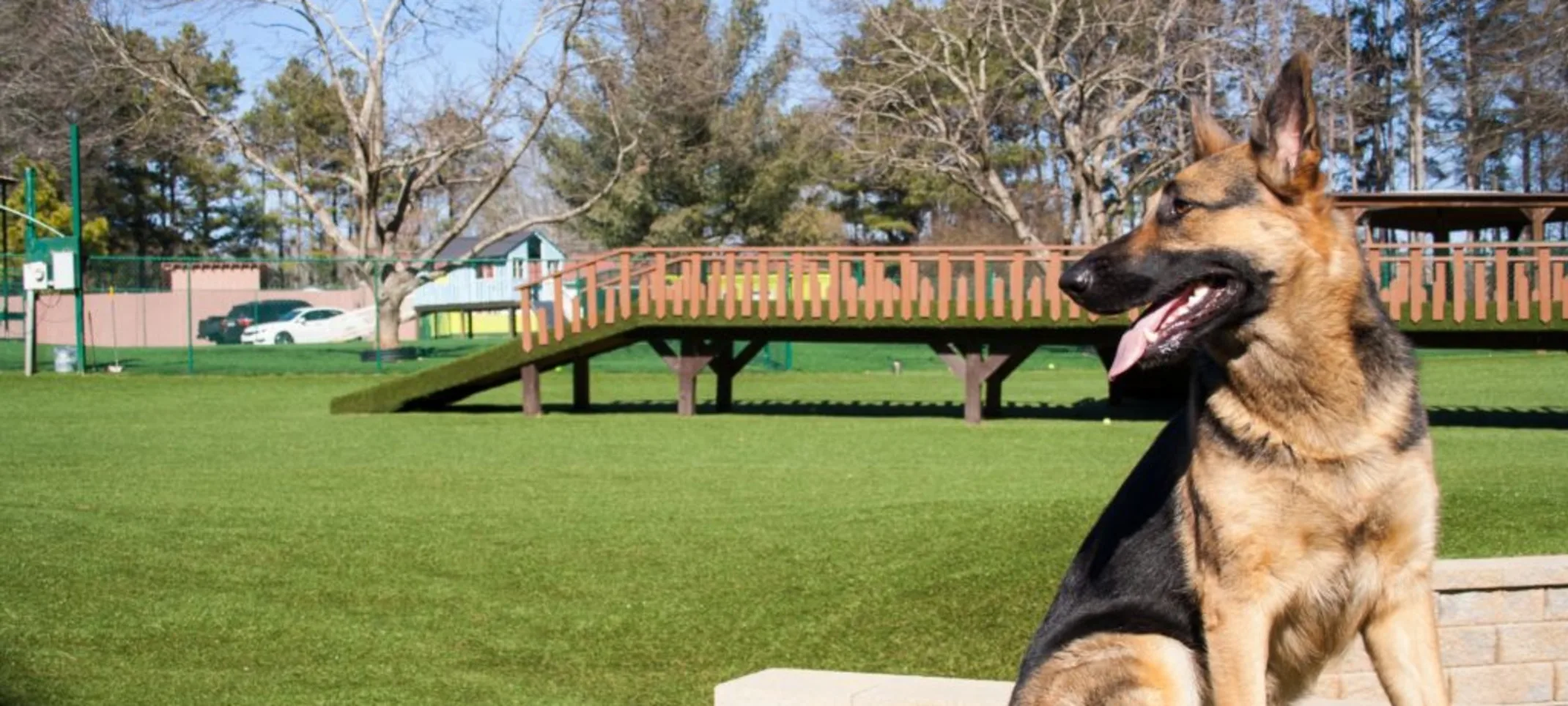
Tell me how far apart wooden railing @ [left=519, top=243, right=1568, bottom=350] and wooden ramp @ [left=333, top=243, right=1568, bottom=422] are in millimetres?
21

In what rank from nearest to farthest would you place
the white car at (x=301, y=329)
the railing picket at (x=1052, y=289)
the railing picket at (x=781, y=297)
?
the railing picket at (x=1052, y=289), the railing picket at (x=781, y=297), the white car at (x=301, y=329)

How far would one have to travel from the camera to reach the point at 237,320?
38.2m

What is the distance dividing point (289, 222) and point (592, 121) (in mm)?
18513

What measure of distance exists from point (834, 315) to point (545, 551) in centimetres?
1050

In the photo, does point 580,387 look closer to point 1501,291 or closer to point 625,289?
point 625,289

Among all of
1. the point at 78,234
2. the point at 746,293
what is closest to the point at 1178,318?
the point at 746,293

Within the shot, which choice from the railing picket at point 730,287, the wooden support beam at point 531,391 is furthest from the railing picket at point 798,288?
the wooden support beam at point 531,391

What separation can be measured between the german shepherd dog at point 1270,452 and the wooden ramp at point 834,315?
562 inches

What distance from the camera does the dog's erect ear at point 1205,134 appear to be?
3535 mm

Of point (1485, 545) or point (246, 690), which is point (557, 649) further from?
point (1485, 545)

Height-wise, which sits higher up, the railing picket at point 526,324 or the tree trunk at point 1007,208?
the tree trunk at point 1007,208

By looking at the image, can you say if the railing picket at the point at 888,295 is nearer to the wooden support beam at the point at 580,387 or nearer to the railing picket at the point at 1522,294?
the wooden support beam at the point at 580,387

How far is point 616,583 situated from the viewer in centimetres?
812

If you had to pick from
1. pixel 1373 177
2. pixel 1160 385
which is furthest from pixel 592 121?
pixel 1160 385
